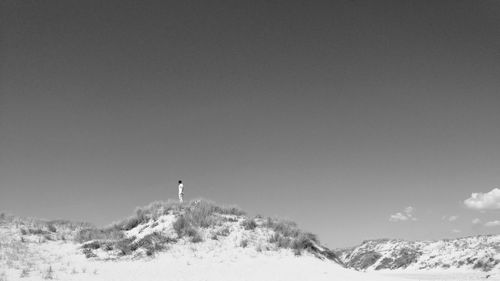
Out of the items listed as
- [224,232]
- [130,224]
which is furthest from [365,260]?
[130,224]

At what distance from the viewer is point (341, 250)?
67.1 metres

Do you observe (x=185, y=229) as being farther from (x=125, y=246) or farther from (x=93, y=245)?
(x=93, y=245)

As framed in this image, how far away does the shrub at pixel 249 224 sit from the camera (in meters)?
22.9

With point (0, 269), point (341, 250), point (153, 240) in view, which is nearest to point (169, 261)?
point (153, 240)

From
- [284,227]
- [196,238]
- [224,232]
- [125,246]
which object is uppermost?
[284,227]

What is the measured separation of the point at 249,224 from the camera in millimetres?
23062

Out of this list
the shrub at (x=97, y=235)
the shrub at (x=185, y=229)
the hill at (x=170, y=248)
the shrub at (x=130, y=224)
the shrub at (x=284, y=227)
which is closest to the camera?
the hill at (x=170, y=248)

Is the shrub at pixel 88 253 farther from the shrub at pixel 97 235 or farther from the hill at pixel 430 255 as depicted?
the hill at pixel 430 255

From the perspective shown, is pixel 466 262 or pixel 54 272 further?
pixel 466 262

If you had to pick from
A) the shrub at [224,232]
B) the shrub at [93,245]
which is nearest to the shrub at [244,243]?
the shrub at [224,232]

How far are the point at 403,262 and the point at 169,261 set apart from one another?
34.0m

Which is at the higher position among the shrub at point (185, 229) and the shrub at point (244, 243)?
the shrub at point (185, 229)

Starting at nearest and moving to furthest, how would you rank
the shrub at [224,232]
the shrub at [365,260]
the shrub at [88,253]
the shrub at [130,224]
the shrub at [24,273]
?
the shrub at [24,273] < the shrub at [88,253] < the shrub at [224,232] < the shrub at [130,224] < the shrub at [365,260]

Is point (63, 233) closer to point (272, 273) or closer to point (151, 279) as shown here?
point (151, 279)
